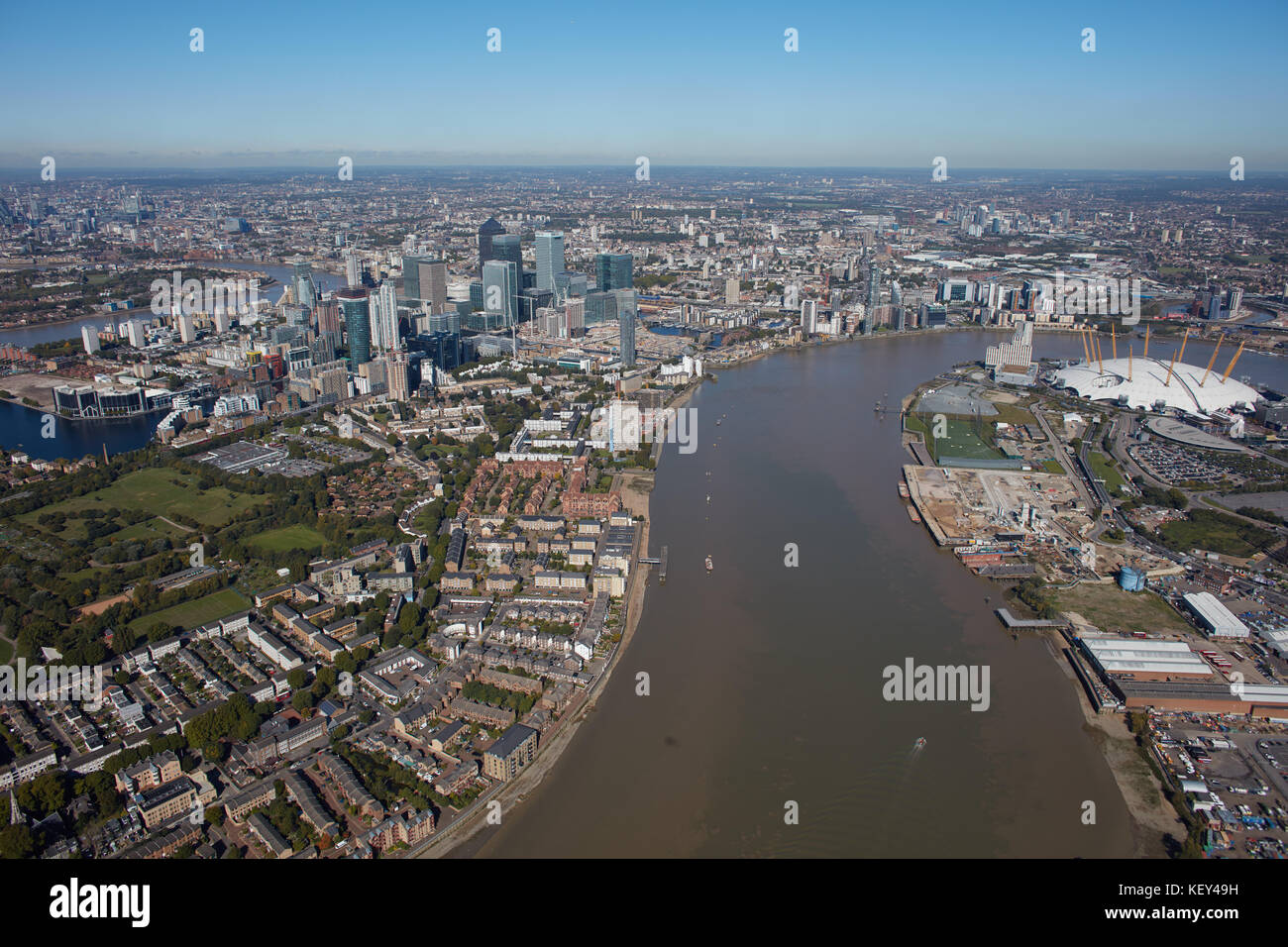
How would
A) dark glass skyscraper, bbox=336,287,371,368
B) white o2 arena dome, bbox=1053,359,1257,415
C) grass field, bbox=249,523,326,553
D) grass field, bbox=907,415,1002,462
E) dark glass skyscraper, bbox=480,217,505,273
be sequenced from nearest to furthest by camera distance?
grass field, bbox=249,523,326,553 → grass field, bbox=907,415,1002,462 → white o2 arena dome, bbox=1053,359,1257,415 → dark glass skyscraper, bbox=336,287,371,368 → dark glass skyscraper, bbox=480,217,505,273

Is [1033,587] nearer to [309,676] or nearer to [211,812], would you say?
[309,676]

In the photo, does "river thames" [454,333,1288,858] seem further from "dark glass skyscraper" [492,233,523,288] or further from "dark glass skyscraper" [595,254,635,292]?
"dark glass skyscraper" [492,233,523,288]

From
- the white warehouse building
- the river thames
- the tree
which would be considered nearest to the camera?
the tree

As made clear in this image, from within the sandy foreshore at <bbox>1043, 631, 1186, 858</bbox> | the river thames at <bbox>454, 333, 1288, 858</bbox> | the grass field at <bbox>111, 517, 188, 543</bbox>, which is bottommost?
the sandy foreshore at <bbox>1043, 631, 1186, 858</bbox>

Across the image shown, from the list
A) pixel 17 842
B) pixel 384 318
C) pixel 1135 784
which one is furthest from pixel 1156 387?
pixel 17 842

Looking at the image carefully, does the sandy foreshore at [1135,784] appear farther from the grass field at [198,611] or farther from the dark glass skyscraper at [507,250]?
the dark glass skyscraper at [507,250]

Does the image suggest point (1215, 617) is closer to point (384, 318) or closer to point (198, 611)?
point (198, 611)

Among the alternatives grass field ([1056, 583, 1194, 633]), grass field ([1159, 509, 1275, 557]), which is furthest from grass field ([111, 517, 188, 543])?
grass field ([1159, 509, 1275, 557])
